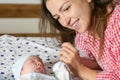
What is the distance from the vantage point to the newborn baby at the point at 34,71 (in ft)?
A: 4.27

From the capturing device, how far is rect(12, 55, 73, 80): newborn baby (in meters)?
1.30

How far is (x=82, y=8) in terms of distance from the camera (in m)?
1.14

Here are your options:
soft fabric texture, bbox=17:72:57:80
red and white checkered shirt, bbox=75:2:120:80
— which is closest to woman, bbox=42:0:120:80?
red and white checkered shirt, bbox=75:2:120:80

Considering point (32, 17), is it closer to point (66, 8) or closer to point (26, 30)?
point (26, 30)

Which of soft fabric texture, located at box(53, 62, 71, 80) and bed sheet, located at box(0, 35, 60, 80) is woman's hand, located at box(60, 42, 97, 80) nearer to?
soft fabric texture, located at box(53, 62, 71, 80)

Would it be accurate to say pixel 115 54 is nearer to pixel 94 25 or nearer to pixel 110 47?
pixel 110 47

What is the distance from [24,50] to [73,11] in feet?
2.37

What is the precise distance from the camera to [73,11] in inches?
44.4

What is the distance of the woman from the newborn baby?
6cm

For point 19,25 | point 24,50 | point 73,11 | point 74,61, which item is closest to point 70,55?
point 74,61

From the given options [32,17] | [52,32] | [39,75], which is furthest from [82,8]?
[32,17]

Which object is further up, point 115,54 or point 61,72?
point 115,54

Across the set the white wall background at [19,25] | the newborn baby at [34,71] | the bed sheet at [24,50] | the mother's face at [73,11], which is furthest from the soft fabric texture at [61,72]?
the white wall background at [19,25]

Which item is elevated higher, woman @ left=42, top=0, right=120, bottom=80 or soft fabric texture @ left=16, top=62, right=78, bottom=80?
woman @ left=42, top=0, right=120, bottom=80
